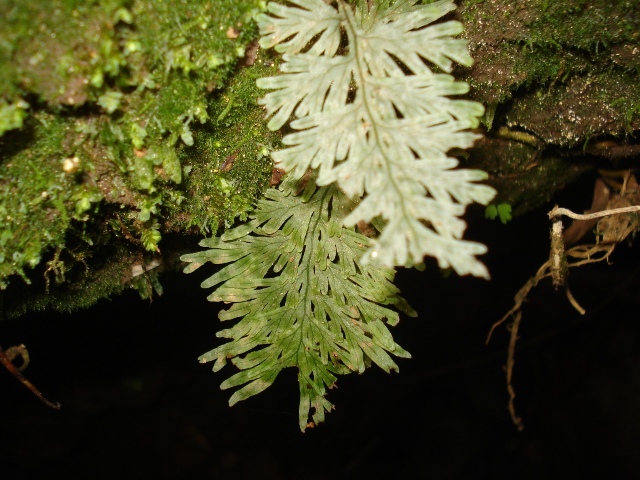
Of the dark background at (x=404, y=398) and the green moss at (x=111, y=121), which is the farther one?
the dark background at (x=404, y=398)

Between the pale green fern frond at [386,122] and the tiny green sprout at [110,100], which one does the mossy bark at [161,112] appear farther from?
the pale green fern frond at [386,122]

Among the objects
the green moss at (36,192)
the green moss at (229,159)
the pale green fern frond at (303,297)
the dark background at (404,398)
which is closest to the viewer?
the green moss at (36,192)

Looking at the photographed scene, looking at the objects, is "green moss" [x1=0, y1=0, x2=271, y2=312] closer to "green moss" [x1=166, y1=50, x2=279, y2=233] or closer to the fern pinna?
"green moss" [x1=166, y1=50, x2=279, y2=233]

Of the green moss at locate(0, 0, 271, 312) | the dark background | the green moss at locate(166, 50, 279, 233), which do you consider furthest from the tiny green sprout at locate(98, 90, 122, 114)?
the dark background

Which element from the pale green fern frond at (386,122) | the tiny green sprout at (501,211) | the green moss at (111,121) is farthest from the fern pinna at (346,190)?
the tiny green sprout at (501,211)

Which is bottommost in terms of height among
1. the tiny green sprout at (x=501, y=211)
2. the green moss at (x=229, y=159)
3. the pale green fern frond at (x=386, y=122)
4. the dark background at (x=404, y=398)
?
the dark background at (x=404, y=398)

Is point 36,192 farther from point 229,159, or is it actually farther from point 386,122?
point 386,122
